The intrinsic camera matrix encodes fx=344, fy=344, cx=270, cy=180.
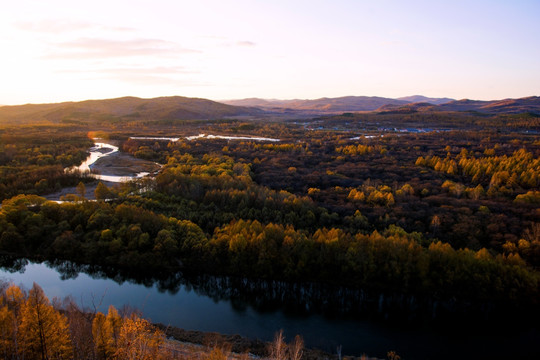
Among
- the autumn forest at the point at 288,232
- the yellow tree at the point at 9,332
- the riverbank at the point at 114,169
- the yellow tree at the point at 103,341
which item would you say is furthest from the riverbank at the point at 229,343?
the riverbank at the point at 114,169

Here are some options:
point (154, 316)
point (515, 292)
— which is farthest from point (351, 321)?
point (154, 316)

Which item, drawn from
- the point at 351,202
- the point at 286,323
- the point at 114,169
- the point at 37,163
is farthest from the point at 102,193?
the point at 37,163

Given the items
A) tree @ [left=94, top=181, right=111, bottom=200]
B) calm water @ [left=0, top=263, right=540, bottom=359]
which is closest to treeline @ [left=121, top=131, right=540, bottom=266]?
tree @ [left=94, top=181, right=111, bottom=200]

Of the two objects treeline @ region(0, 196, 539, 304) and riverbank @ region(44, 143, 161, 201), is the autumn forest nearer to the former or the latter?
treeline @ region(0, 196, 539, 304)

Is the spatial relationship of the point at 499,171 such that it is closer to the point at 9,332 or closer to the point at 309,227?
the point at 309,227

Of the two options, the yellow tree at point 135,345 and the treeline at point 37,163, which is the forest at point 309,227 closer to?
the treeline at point 37,163
